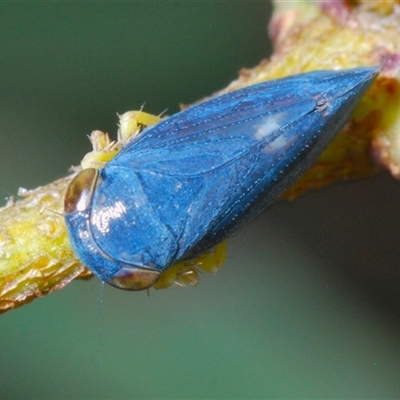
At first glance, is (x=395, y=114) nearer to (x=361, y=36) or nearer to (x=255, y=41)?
(x=361, y=36)

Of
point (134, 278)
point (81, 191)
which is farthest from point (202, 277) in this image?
point (81, 191)

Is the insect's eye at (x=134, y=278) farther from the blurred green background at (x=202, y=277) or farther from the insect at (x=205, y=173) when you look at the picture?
the blurred green background at (x=202, y=277)

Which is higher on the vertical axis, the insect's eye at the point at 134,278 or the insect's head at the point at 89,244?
the insect's head at the point at 89,244

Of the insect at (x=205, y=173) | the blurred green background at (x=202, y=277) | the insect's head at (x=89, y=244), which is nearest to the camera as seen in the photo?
the insect's head at (x=89, y=244)

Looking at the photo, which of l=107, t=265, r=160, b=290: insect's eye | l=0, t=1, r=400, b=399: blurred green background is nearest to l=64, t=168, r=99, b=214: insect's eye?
l=107, t=265, r=160, b=290: insect's eye

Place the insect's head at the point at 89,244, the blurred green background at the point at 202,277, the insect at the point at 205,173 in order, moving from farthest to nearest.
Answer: the blurred green background at the point at 202,277
the insect at the point at 205,173
the insect's head at the point at 89,244

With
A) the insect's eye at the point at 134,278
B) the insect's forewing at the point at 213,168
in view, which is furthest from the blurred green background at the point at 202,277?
the insect's forewing at the point at 213,168

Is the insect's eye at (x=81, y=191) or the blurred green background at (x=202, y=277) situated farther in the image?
the blurred green background at (x=202, y=277)

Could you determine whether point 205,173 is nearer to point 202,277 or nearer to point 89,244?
point 89,244
